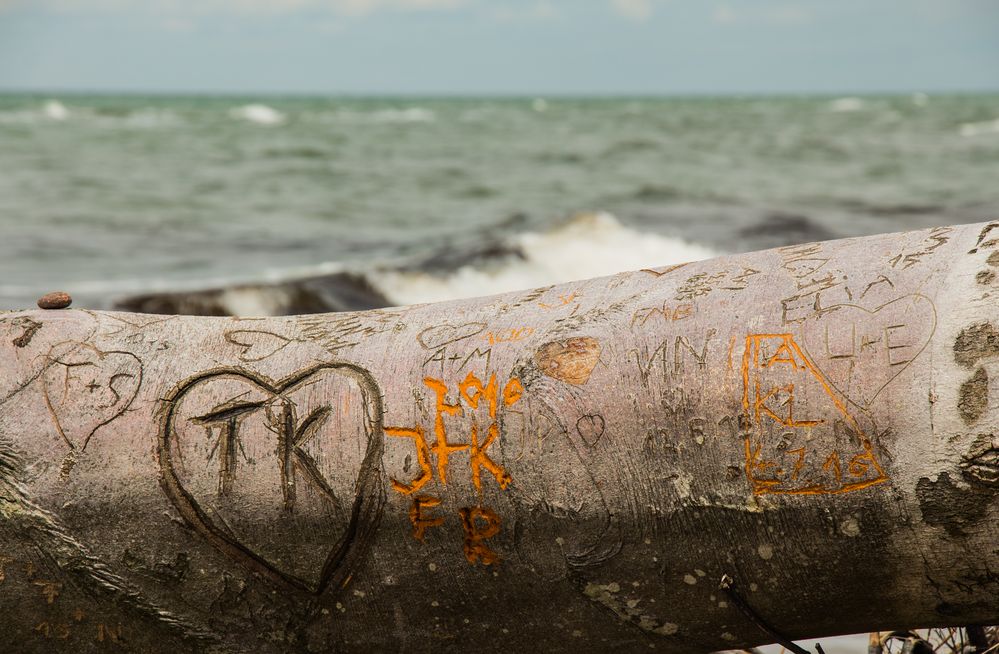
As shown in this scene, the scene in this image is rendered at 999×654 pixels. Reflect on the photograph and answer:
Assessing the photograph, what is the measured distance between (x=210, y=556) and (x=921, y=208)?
483 inches

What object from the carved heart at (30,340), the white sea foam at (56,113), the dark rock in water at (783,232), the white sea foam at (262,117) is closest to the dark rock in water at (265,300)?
the dark rock in water at (783,232)

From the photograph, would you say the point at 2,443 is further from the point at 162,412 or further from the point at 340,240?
the point at 340,240

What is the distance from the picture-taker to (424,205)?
44.6 ft

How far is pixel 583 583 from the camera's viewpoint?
1824 millimetres

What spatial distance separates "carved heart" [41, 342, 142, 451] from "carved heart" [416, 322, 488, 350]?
1.79ft

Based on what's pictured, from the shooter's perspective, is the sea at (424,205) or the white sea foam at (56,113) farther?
the white sea foam at (56,113)

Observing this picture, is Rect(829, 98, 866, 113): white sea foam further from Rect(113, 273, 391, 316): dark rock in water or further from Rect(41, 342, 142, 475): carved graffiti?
Rect(41, 342, 142, 475): carved graffiti

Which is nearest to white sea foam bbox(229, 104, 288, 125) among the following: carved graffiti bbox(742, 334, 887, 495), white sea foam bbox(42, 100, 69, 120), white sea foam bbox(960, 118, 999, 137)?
white sea foam bbox(42, 100, 69, 120)

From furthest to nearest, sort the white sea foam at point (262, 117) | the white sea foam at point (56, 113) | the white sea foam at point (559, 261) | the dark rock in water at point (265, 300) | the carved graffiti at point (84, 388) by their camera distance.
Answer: the white sea foam at point (262, 117)
the white sea foam at point (56, 113)
the white sea foam at point (559, 261)
the dark rock in water at point (265, 300)
the carved graffiti at point (84, 388)

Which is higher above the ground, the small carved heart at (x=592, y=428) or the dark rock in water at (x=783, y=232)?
the dark rock in water at (x=783, y=232)

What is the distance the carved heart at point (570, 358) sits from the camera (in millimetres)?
1832

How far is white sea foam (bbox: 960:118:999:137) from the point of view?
2792 cm

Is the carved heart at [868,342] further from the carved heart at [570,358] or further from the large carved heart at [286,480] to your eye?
the large carved heart at [286,480]

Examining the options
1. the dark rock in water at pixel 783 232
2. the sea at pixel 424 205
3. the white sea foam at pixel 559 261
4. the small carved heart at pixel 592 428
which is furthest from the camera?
the dark rock in water at pixel 783 232
